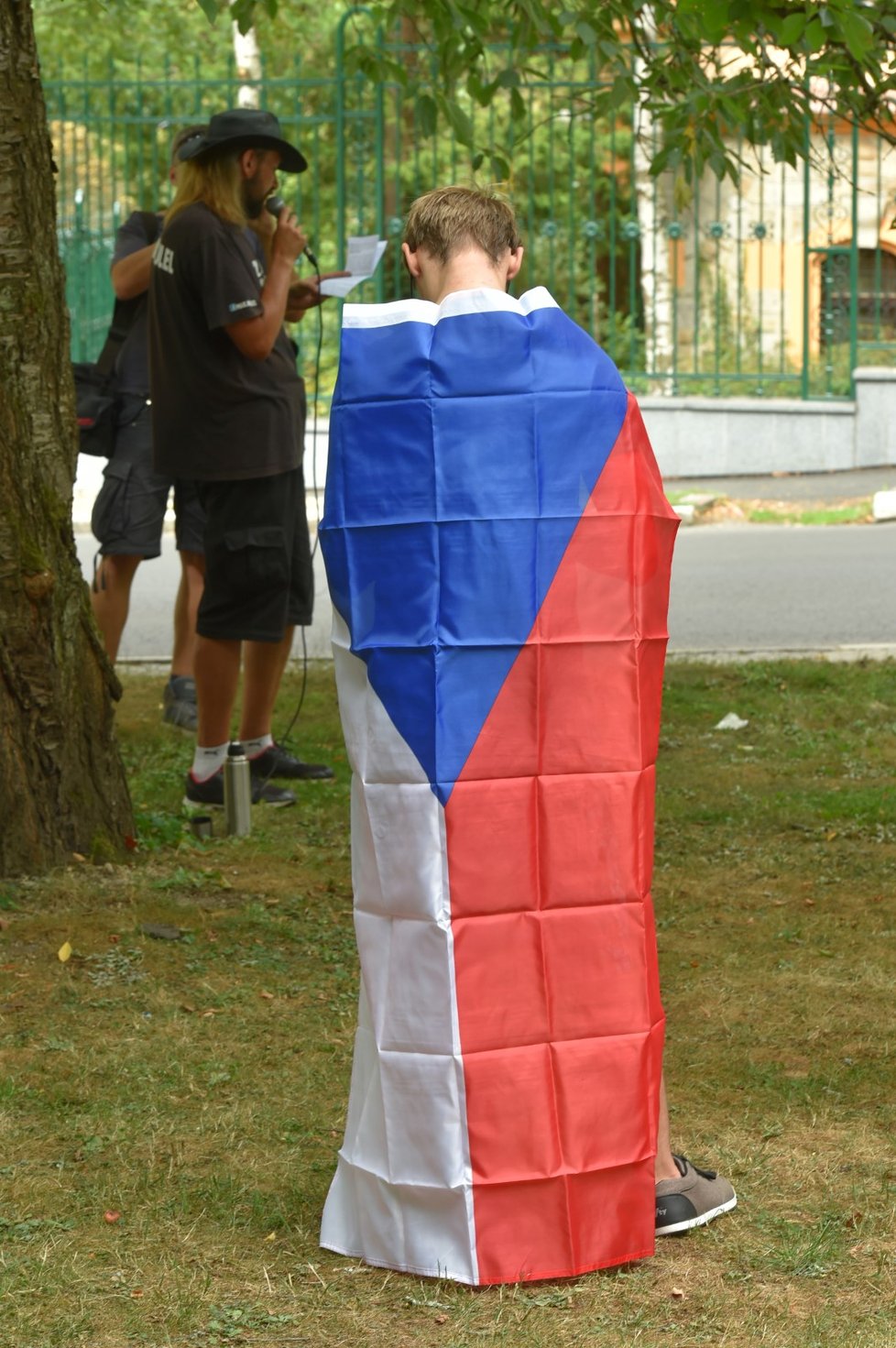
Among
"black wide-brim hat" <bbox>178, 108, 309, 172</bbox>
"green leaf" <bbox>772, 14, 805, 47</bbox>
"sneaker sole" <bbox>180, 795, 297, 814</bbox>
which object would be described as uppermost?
"green leaf" <bbox>772, 14, 805, 47</bbox>

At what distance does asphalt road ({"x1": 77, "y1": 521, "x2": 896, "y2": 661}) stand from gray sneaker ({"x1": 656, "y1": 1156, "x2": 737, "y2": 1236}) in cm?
557

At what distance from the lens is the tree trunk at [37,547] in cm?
→ 493

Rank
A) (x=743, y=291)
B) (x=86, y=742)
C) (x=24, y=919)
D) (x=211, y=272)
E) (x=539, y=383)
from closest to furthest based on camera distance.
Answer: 1. (x=539, y=383)
2. (x=24, y=919)
3. (x=86, y=742)
4. (x=211, y=272)
5. (x=743, y=291)

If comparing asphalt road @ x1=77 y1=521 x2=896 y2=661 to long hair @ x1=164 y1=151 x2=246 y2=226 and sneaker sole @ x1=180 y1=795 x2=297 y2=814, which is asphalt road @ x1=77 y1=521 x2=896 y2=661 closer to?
sneaker sole @ x1=180 y1=795 x2=297 y2=814

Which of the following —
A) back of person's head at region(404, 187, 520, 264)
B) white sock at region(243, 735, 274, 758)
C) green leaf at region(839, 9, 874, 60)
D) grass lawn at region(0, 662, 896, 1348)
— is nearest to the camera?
grass lawn at region(0, 662, 896, 1348)

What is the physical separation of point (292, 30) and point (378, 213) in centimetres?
1142

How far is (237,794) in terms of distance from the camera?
561 cm

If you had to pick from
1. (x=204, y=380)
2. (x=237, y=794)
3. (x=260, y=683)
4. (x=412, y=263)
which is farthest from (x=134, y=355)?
(x=412, y=263)

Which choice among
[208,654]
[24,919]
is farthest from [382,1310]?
[208,654]

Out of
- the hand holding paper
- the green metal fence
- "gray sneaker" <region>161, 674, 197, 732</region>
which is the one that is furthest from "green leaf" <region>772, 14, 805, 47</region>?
the green metal fence

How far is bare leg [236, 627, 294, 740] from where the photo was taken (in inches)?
239

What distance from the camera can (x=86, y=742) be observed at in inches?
203

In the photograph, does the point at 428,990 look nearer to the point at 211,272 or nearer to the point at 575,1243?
the point at 575,1243

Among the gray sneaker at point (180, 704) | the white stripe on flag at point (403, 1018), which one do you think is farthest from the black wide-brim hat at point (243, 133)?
the white stripe on flag at point (403, 1018)
